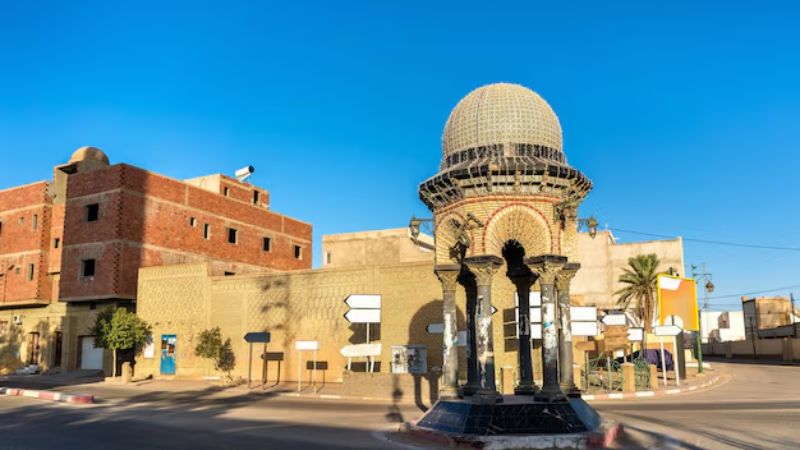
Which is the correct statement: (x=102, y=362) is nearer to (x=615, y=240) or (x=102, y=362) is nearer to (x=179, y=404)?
(x=179, y=404)

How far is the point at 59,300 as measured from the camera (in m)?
47.0

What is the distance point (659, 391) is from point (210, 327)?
2663 cm

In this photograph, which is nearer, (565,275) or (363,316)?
(565,275)

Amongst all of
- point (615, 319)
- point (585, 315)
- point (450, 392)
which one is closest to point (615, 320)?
point (615, 319)

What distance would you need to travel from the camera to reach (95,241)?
4497 cm

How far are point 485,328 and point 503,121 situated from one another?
197 inches

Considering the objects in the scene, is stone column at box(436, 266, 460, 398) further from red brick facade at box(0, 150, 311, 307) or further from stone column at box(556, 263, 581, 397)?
red brick facade at box(0, 150, 311, 307)

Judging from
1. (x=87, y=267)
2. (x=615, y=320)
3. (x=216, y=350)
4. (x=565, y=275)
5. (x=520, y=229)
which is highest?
(x=87, y=267)

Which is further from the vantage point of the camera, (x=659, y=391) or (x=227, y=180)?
(x=227, y=180)

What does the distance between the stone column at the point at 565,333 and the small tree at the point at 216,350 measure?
2702 centimetres

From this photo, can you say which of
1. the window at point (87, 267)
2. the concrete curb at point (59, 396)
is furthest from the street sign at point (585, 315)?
the window at point (87, 267)

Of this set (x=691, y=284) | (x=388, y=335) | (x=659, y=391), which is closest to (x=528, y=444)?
(x=659, y=391)

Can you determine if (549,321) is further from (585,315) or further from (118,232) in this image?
(118,232)

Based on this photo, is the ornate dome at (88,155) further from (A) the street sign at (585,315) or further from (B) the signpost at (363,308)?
(A) the street sign at (585,315)
